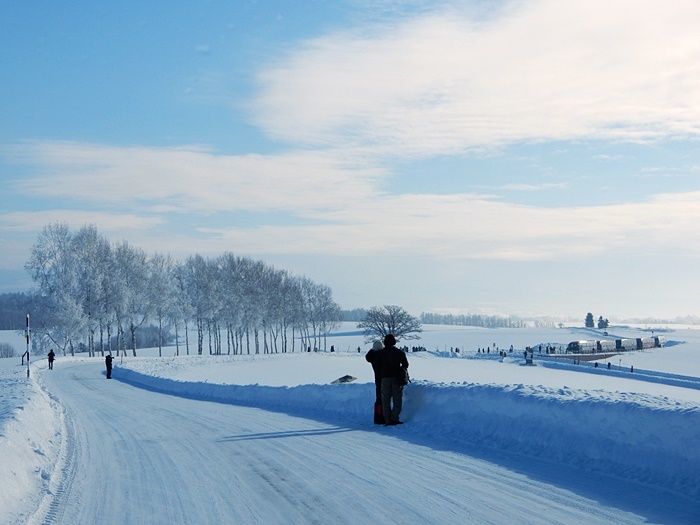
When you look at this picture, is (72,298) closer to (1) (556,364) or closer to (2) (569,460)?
(1) (556,364)

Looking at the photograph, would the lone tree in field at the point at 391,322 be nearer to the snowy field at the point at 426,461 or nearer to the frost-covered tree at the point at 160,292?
the frost-covered tree at the point at 160,292

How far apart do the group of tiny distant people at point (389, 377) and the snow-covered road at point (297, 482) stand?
1.82ft

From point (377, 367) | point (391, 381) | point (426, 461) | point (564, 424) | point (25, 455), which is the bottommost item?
point (426, 461)

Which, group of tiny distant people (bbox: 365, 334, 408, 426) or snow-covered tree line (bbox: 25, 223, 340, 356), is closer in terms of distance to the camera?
group of tiny distant people (bbox: 365, 334, 408, 426)

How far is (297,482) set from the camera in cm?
920

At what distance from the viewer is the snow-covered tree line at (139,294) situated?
73688 millimetres

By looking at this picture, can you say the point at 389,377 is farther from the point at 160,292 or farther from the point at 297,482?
the point at 160,292

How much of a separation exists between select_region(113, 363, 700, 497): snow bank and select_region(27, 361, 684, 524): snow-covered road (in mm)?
579

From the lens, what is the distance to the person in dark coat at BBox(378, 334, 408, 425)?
14.7 meters

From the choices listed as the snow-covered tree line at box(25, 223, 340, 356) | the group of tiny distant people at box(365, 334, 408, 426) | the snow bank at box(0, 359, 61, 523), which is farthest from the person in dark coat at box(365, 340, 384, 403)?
the snow-covered tree line at box(25, 223, 340, 356)

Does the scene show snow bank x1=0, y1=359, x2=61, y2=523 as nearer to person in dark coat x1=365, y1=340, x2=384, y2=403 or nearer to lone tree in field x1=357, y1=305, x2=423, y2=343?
person in dark coat x1=365, y1=340, x2=384, y2=403

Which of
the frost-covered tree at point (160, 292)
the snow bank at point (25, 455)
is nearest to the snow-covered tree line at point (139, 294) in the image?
the frost-covered tree at point (160, 292)

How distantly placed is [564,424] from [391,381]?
15.8 ft

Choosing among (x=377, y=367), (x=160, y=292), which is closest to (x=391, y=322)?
(x=160, y=292)
